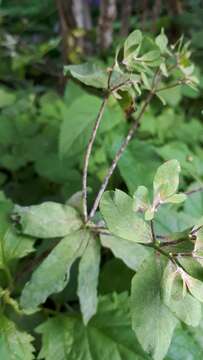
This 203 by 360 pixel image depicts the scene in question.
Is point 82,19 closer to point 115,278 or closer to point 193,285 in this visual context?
point 115,278

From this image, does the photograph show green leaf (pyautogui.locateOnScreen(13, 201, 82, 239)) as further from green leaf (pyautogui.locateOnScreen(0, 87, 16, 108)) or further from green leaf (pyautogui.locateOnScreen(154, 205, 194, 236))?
green leaf (pyautogui.locateOnScreen(0, 87, 16, 108))

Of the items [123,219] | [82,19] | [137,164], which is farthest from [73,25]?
[123,219]

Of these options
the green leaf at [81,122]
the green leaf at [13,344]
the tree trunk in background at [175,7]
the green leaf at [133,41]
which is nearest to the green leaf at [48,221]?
the green leaf at [13,344]

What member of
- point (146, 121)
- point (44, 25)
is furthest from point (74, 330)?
point (44, 25)

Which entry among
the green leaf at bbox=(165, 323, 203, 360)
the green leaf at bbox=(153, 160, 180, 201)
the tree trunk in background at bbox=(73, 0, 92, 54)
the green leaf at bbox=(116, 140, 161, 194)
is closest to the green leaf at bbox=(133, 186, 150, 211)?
the green leaf at bbox=(153, 160, 180, 201)

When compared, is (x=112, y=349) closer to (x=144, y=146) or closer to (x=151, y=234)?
(x=151, y=234)

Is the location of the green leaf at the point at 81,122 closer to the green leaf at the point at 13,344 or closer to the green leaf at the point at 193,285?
the green leaf at the point at 13,344

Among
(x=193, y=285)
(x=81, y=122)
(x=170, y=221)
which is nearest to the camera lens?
(x=193, y=285)
